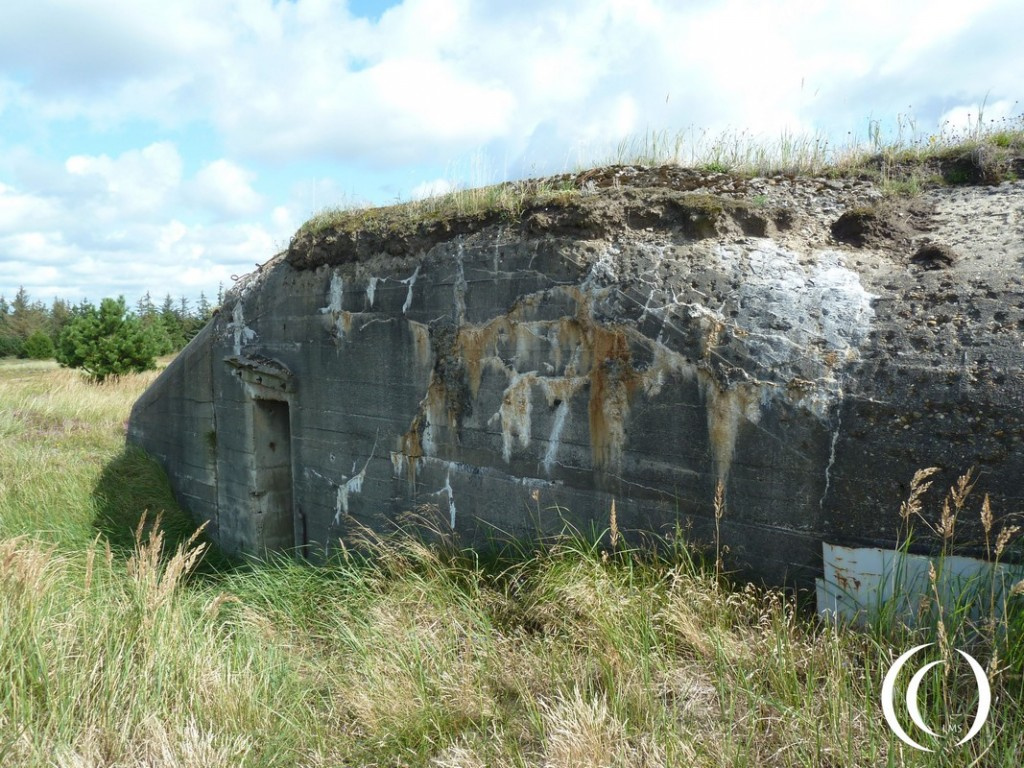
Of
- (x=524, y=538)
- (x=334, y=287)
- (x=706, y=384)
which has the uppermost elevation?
(x=334, y=287)

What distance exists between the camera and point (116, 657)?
11.2 ft

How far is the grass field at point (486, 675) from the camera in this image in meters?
2.66

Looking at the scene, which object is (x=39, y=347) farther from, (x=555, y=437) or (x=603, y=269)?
(x=603, y=269)

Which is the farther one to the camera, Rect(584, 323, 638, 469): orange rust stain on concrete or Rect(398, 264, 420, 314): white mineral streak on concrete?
Rect(398, 264, 420, 314): white mineral streak on concrete

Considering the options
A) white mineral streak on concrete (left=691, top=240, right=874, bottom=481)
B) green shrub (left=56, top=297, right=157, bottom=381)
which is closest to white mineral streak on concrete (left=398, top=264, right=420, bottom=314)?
white mineral streak on concrete (left=691, top=240, right=874, bottom=481)

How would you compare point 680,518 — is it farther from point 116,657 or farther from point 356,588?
point 116,657

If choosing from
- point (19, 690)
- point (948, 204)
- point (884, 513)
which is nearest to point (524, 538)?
point (884, 513)

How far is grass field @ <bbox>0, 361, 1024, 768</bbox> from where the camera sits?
105 inches

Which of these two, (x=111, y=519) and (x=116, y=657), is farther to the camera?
(x=111, y=519)

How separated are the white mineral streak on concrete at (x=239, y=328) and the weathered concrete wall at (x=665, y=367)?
919 millimetres

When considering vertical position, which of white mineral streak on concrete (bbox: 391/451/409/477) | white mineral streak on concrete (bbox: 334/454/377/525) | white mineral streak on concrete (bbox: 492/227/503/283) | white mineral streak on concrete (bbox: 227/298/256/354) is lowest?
white mineral streak on concrete (bbox: 334/454/377/525)

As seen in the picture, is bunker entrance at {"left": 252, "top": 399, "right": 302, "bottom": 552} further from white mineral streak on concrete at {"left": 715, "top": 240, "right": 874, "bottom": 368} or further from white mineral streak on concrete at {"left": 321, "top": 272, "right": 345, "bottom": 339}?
white mineral streak on concrete at {"left": 715, "top": 240, "right": 874, "bottom": 368}

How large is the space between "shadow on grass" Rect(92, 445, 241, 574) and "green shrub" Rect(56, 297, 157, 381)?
10.1 m

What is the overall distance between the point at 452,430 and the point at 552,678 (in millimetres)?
2240
